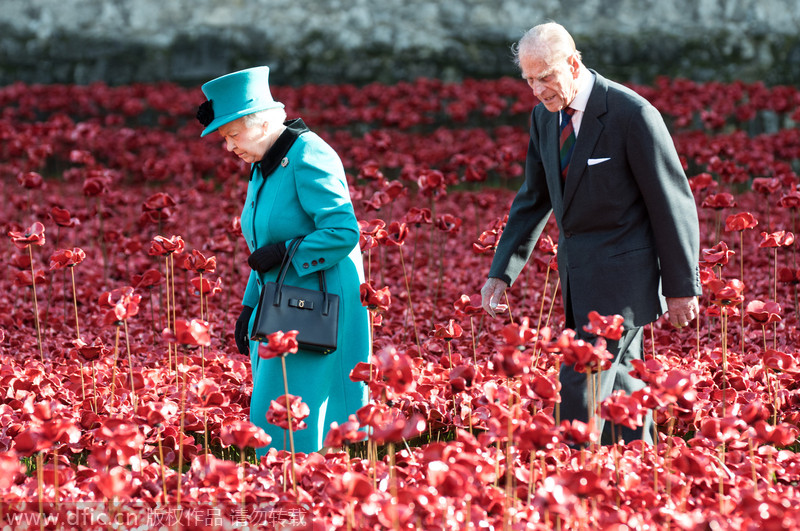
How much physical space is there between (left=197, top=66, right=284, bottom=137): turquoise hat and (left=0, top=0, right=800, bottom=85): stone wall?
10052 mm

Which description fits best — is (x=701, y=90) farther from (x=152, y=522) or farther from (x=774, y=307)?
(x=152, y=522)

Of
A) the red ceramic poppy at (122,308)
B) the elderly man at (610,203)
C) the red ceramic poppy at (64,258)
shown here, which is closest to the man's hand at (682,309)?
the elderly man at (610,203)

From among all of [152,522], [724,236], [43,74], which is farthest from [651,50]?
[152,522]

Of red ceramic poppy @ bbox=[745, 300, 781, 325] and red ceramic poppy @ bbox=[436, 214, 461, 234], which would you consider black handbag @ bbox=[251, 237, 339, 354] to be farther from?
red ceramic poppy @ bbox=[436, 214, 461, 234]

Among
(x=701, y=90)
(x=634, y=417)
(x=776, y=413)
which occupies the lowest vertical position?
(x=776, y=413)

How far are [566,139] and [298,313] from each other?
1.16 metres

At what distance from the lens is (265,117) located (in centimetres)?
329

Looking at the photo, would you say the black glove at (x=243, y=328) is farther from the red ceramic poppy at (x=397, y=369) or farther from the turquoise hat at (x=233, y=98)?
the red ceramic poppy at (x=397, y=369)

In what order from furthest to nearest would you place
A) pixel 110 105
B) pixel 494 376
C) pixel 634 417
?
pixel 110 105
pixel 494 376
pixel 634 417

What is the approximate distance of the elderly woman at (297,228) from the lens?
10.6 ft

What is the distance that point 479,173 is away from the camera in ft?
23.2

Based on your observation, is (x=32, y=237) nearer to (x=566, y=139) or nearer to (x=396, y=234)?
(x=396, y=234)

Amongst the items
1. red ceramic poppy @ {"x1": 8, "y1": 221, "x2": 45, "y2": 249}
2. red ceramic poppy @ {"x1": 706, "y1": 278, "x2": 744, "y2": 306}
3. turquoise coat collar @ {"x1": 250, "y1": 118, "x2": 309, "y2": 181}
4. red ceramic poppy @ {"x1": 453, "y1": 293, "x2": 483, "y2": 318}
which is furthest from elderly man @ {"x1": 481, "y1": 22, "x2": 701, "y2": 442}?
red ceramic poppy @ {"x1": 8, "y1": 221, "x2": 45, "y2": 249}

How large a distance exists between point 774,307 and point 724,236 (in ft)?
14.6
